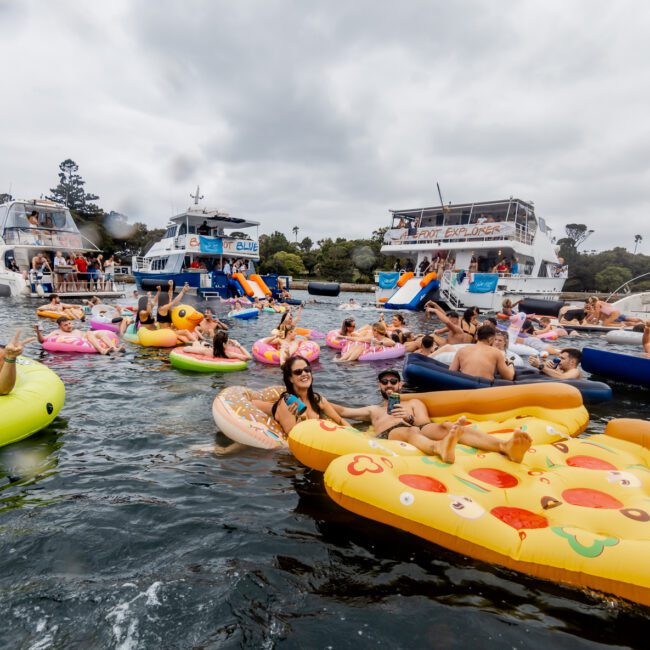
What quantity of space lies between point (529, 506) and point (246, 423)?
3.00m

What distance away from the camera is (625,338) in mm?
14273

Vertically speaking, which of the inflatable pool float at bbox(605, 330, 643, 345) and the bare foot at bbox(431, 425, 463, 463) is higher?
the inflatable pool float at bbox(605, 330, 643, 345)

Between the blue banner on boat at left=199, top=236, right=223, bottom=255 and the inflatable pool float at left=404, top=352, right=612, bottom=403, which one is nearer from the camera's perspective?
the inflatable pool float at left=404, top=352, right=612, bottom=403

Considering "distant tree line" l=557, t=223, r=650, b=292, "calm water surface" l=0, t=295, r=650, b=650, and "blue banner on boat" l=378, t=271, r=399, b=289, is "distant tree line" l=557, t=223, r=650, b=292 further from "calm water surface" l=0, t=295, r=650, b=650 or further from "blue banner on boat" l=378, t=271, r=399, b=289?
"calm water surface" l=0, t=295, r=650, b=650

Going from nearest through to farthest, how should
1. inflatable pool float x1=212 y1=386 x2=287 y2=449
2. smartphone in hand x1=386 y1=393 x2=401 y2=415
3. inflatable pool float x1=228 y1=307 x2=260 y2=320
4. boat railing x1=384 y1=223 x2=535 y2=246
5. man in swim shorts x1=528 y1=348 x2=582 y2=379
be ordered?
inflatable pool float x1=212 y1=386 x2=287 y2=449, smartphone in hand x1=386 y1=393 x2=401 y2=415, man in swim shorts x1=528 y1=348 x2=582 y2=379, inflatable pool float x1=228 y1=307 x2=260 y2=320, boat railing x1=384 y1=223 x2=535 y2=246

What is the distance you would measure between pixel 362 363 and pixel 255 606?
7874mm

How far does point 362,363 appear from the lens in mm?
10516

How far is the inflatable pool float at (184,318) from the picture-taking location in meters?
11.3

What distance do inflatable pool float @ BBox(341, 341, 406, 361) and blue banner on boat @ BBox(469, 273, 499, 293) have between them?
1338 centimetres

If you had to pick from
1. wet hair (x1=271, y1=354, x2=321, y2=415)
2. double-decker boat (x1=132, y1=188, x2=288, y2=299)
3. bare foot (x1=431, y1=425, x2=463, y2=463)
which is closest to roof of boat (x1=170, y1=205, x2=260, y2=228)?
double-decker boat (x1=132, y1=188, x2=288, y2=299)

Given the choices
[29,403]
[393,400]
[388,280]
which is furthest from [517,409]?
[388,280]

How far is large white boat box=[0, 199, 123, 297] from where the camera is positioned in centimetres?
2267

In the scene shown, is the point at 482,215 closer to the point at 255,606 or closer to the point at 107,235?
the point at 255,606

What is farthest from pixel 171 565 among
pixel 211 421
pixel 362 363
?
pixel 362 363
